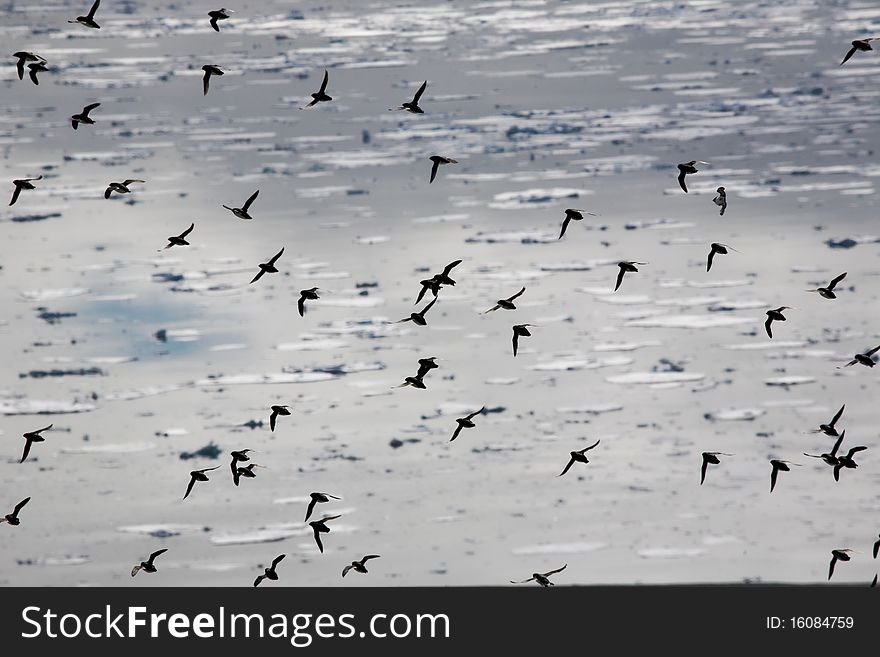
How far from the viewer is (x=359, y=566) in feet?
32.1

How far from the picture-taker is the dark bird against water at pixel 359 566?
385 inches

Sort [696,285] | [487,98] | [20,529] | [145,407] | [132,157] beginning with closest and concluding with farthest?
1. [20,529]
2. [145,407]
3. [696,285]
4. [132,157]
5. [487,98]

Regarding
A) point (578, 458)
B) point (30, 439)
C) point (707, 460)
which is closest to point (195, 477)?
point (30, 439)

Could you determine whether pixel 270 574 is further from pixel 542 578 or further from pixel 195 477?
pixel 542 578

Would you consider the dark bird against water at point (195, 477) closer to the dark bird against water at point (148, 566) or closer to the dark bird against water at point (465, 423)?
the dark bird against water at point (148, 566)

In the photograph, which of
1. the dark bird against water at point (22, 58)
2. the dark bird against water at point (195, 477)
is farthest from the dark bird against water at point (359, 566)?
the dark bird against water at point (22, 58)

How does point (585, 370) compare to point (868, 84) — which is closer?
point (585, 370)

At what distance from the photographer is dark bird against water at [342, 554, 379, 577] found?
32.1ft

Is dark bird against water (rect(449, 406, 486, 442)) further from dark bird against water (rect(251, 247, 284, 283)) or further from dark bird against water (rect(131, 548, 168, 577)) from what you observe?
dark bird against water (rect(131, 548, 168, 577))

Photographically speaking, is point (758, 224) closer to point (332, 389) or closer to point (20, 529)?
point (332, 389)

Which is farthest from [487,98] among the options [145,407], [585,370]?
[145,407]

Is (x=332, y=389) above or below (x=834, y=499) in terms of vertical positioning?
above

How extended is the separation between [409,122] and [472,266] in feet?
10.2

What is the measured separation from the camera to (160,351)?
12125mm
